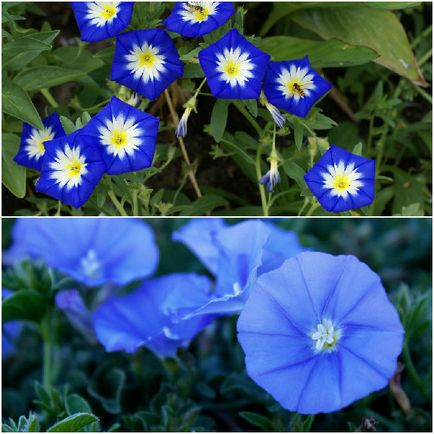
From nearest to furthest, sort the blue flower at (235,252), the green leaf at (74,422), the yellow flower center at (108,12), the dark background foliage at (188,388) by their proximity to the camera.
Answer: the green leaf at (74,422) < the blue flower at (235,252) < the dark background foliage at (188,388) < the yellow flower center at (108,12)

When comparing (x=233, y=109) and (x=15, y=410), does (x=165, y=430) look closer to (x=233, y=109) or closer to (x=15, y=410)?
(x=15, y=410)

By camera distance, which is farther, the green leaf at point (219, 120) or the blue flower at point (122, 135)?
the green leaf at point (219, 120)

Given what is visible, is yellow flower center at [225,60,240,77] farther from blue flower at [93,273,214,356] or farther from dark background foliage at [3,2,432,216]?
blue flower at [93,273,214,356]

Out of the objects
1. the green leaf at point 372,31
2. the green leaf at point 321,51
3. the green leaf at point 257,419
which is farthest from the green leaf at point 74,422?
the green leaf at point 372,31

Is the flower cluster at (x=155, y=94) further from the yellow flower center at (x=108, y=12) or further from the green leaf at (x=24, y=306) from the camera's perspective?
the green leaf at (x=24, y=306)

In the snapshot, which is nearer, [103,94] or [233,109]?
[103,94]

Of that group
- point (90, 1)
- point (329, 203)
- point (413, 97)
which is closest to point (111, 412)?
point (329, 203)
